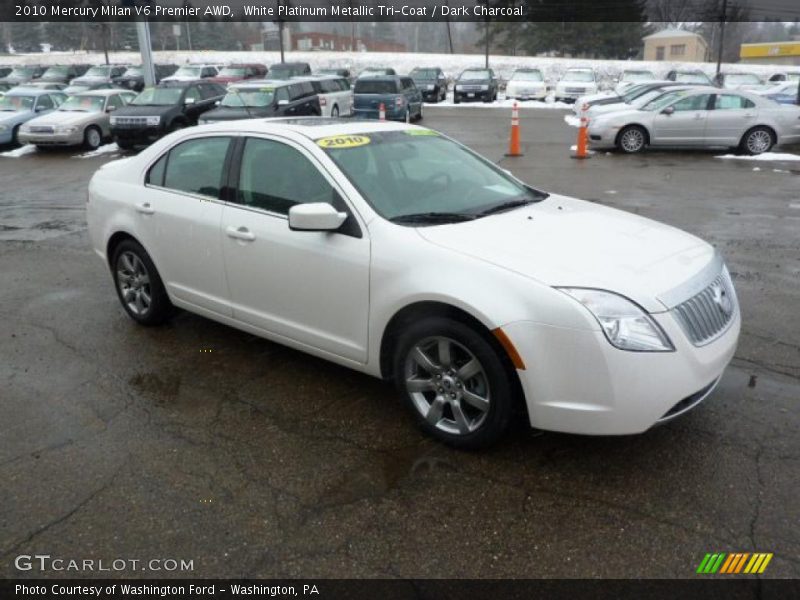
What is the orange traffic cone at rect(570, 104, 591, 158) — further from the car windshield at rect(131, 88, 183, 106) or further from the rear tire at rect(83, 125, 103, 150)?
the rear tire at rect(83, 125, 103, 150)

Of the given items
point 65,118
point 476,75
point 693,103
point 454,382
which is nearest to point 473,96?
point 476,75

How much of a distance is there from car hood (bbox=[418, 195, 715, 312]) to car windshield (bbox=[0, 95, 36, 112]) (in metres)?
19.4

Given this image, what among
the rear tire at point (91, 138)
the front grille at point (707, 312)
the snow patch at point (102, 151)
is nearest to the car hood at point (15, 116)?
the rear tire at point (91, 138)

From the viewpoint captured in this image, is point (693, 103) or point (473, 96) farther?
point (473, 96)

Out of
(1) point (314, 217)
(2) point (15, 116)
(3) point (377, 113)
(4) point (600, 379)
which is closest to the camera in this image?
(4) point (600, 379)

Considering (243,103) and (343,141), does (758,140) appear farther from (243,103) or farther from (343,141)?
(343,141)

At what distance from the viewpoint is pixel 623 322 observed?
2965 mm

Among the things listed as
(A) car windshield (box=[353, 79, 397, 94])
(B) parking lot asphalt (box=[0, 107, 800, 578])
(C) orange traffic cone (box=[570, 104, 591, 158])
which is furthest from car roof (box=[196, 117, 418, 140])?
(A) car windshield (box=[353, 79, 397, 94])

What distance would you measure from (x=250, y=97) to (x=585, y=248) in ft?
49.3

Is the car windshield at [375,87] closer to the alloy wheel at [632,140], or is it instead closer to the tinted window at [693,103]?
the alloy wheel at [632,140]

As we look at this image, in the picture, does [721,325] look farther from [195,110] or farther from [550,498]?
[195,110]

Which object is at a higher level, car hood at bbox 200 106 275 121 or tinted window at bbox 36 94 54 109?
tinted window at bbox 36 94 54 109

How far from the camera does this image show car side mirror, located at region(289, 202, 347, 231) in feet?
11.7

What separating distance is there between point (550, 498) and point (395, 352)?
1.08 meters
